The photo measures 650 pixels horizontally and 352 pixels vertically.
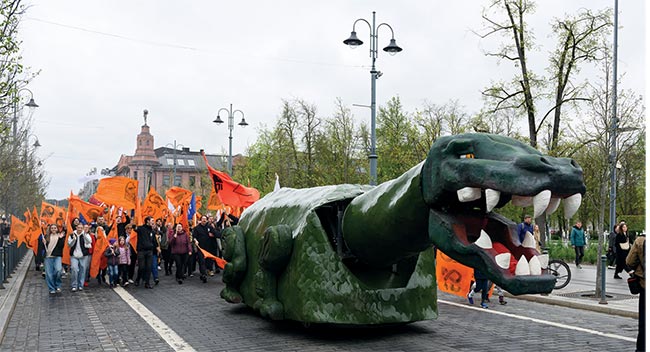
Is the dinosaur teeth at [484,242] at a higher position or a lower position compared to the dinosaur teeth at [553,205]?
lower

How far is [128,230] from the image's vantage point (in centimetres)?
1597

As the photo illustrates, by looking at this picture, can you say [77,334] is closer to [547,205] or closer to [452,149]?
[452,149]

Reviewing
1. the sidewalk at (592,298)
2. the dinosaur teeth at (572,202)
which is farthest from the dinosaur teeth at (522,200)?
the sidewalk at (592,298)

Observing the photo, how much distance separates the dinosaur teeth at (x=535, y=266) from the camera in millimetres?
5656

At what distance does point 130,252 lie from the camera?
51.3ft

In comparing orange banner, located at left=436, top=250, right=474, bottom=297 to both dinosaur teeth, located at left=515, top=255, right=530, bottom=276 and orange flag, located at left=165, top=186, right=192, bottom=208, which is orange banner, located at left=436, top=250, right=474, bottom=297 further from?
orange flag, located at left=165, top=186, right=192, bottom=208

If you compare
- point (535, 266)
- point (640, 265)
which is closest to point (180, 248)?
point (640, 265)

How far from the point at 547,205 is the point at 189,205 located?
1728cm

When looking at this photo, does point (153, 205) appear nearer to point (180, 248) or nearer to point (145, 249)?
→ point (180, 248)

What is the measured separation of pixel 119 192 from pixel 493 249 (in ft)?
43.7

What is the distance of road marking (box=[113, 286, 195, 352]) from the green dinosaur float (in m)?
1.14

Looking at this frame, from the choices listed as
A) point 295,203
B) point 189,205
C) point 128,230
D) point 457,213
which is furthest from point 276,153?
point 457,213

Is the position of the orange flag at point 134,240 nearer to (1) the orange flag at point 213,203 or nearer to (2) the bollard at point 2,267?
(2) the bollard at point 2,267

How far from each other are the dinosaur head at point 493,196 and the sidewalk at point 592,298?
19.5 feet
